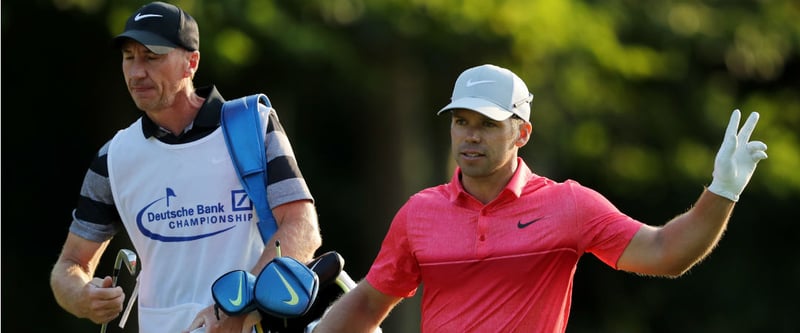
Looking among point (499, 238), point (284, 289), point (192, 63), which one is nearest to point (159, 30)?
point (192, 63)

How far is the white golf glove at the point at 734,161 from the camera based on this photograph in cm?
525

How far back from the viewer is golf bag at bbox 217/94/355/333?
18.9ft

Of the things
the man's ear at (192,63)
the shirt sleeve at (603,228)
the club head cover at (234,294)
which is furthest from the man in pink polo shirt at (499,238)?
the man's ear at (192,63)

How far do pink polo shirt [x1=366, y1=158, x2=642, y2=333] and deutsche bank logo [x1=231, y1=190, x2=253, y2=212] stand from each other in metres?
0.64

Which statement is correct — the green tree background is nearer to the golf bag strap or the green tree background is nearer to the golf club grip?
the golf bag strap

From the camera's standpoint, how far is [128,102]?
15422 mm

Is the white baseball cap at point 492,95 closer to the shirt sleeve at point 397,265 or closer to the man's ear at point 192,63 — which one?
the shirt sleeve at point 397,265

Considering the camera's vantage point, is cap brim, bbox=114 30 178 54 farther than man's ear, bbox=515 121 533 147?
Yes

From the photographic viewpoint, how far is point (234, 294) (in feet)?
18.9

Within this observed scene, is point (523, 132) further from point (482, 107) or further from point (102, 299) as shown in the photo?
point (102, 299)

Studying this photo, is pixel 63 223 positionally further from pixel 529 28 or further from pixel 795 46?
pixel 795 46

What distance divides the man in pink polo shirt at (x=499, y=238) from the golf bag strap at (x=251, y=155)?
0.47m

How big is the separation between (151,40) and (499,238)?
153 cm

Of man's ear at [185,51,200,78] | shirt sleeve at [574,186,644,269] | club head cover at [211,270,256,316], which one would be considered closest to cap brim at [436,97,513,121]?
shirt sleeve at [574,186,644,269]
